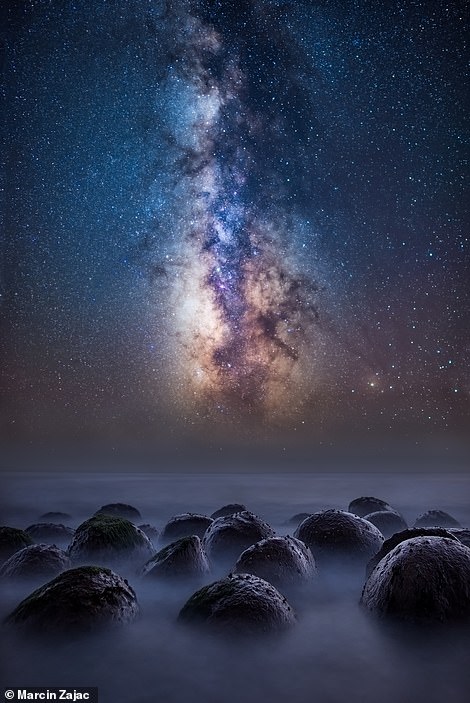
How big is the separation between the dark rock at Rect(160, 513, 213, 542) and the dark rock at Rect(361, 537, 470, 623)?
500cm

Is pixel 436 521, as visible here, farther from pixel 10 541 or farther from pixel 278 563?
pixel 10 541

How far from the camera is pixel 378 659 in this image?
4535mm

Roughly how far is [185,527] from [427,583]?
5886mm

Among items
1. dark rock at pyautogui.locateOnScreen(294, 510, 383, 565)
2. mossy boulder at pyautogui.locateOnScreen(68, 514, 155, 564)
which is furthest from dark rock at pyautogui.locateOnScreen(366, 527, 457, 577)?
mossy boulder at pyautogui.locateOnScreen(68, 514, 155, 564)

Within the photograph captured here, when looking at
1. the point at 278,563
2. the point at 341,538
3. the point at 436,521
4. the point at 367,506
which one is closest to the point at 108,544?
the point at 278,563

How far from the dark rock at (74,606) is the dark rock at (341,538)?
350 centimetres

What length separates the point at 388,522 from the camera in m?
9.76

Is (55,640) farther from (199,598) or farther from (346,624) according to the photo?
(346,624)

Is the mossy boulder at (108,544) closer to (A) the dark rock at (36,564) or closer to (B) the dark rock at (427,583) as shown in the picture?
(A) the dark rock at (36,564)

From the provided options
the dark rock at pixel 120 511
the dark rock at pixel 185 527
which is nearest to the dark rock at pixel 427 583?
the dark rock at pixel 185 527

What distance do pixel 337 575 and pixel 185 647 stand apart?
298 centimetres

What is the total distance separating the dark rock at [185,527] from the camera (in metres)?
9.42

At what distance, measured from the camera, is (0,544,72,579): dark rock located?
21.1ft

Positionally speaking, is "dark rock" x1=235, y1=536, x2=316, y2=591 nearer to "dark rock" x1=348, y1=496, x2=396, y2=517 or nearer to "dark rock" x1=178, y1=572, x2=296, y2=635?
"dark rock" x1=178, y1=572, x2=296, y2=635
